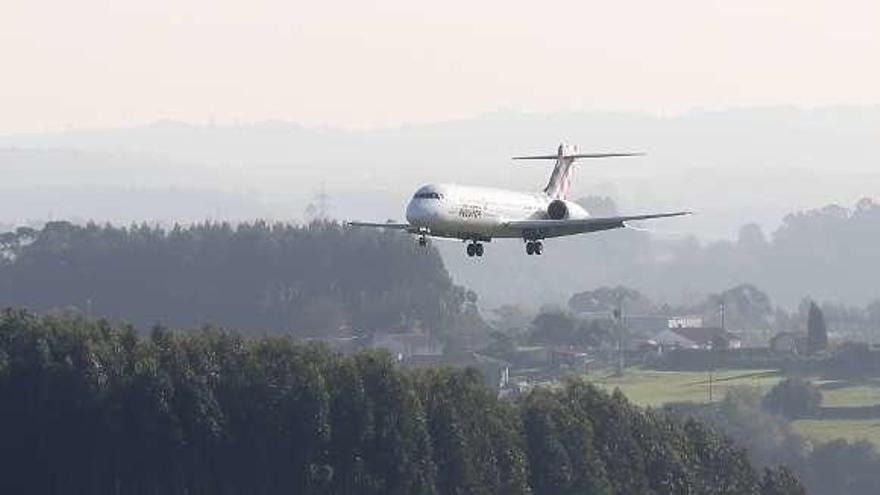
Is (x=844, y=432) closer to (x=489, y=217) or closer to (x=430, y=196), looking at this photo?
(x=489, y=217)

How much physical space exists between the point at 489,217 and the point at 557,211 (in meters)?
6.02

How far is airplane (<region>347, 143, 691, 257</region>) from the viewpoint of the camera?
11062 cm

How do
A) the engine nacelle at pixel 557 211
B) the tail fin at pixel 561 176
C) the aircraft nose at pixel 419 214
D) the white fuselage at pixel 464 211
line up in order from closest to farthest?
the aircraft nose at pixel 419 214
the white fuselage at pixel 464 211
the engine nacelle at pixel 557 211
the tail fin at pixel 561 176

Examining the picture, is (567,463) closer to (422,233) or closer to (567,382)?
(567,382)

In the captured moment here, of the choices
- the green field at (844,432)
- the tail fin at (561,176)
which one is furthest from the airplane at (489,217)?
the green field at (844,432)

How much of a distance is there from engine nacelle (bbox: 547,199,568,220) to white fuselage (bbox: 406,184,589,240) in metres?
2.51

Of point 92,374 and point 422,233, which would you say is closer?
point 422,233

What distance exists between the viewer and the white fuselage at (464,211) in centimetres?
11056

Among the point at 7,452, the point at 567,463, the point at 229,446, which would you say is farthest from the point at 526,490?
the point at 7,452

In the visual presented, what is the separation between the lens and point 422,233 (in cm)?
11038

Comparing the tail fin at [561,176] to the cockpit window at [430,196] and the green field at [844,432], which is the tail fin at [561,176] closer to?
the cockpit window at [430,196]

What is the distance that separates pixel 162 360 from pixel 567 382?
82.7 ft

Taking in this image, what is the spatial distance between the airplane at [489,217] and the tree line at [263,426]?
16491 mm

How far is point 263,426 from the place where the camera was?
130m
